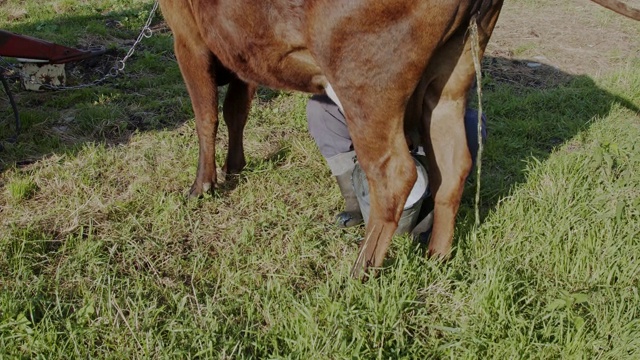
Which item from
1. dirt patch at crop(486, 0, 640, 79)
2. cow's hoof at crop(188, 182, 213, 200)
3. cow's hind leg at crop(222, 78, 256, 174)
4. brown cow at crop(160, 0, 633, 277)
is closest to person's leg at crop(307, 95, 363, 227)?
brown cow at crop(160, 0, 633, 277)

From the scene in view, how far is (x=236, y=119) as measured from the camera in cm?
378

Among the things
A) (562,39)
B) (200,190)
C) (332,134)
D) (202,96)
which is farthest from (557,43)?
(200,190)

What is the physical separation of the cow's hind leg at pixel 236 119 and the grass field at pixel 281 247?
0.10 meters

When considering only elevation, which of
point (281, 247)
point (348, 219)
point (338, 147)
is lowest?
point (348, 219)

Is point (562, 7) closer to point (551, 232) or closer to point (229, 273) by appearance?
point (551, 232)

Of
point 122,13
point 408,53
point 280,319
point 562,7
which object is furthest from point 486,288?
point 562,7

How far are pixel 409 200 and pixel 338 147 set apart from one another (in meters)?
0.55

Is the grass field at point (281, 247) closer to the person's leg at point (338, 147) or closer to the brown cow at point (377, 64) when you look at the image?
the person's leg at point (338, 147)

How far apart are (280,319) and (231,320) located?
0.20m

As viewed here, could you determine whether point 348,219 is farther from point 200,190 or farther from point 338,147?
point 200,190

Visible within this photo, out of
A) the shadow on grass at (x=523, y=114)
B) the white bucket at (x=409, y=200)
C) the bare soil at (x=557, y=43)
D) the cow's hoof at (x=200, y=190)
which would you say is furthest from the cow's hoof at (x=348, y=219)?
the bare soil at (x=557, y=43)

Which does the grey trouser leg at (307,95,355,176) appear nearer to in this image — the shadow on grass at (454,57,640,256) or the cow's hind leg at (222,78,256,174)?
the cow's hind leg at (222,78,256,174)

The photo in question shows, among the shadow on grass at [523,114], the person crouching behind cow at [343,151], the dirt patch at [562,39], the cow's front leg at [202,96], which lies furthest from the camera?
the dirt patch at [562,39]

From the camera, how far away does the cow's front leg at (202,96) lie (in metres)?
3.37
